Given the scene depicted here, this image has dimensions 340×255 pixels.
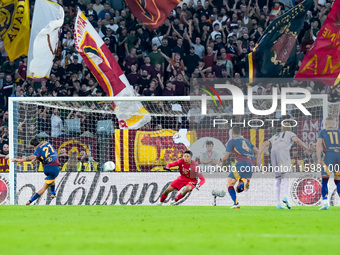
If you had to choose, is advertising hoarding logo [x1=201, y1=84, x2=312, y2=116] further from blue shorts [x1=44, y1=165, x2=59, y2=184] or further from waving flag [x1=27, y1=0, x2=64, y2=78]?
waving flag [x1=27, y1=0, x2=64, y2=78]

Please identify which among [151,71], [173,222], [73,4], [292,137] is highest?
[73,4]

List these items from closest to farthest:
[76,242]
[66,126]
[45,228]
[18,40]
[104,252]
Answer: [104,252], [76,242], [45,228], [66,126], [18,40]

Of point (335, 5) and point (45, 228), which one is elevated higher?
point (335, 5)

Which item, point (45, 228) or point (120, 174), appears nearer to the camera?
point (45, 228)

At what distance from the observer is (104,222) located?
10.9m

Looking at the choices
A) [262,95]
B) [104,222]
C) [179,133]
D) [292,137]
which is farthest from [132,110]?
[104,222]

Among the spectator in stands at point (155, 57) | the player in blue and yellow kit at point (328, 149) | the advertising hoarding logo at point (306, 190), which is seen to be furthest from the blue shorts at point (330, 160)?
the spectator in stands at point (155, 57)

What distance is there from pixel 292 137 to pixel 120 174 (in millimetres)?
5276

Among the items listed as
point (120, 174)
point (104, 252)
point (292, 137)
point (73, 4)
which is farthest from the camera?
point (73, 4)

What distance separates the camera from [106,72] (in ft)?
70.8

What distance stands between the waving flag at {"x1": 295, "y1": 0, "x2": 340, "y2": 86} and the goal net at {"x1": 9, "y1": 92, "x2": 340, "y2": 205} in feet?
3.63

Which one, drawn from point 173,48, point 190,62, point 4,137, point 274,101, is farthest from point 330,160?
point 4,137

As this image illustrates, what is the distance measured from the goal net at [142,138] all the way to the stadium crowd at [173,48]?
218 cm

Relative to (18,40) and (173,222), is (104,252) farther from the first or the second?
(18,40)
